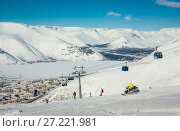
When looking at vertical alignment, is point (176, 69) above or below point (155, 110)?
above

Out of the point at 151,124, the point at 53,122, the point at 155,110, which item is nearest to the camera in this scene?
the point at 151,124

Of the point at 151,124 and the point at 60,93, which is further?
the point at 60,93

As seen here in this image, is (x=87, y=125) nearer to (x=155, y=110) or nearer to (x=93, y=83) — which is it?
(x=155, y=110)

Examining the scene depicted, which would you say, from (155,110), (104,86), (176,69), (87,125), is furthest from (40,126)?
(176,69)

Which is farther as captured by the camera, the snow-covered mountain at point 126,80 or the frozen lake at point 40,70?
the frozen lake at point 40,70

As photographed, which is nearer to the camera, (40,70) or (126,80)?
(126,80)

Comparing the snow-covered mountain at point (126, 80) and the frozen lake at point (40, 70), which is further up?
the frozen lake at point (40, 70)

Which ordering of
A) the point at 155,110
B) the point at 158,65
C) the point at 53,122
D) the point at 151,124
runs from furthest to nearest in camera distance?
the point at 158,65
the point at 155,110
the point at 53,122
the point at 151,124

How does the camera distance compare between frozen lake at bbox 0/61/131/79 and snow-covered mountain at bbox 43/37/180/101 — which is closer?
snow-covered mountain at bbox 43/37/180/101

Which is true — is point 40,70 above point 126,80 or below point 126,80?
above

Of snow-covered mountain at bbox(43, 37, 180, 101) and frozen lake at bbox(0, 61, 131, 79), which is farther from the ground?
frozen lake at bbox(0, 61, 131, 79)
